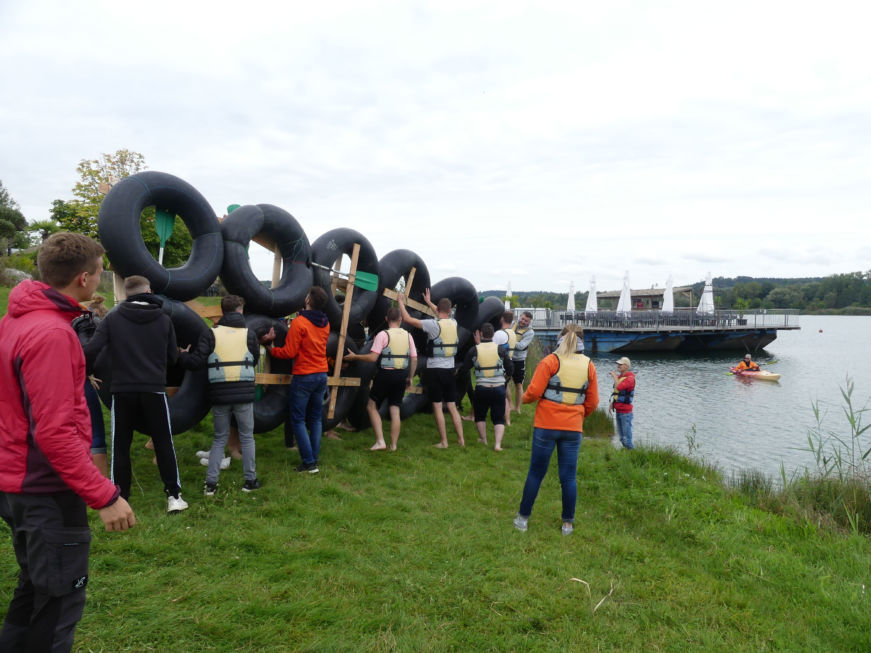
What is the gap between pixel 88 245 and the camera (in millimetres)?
2326

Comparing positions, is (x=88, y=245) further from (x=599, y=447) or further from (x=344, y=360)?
(x=599, y=447)

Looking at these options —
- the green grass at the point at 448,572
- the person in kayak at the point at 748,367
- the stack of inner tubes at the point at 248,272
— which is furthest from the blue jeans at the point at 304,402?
the person in kayak at the point at 748,367

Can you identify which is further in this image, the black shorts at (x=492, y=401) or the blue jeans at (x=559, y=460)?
the black shorts at (x=492, y=401)

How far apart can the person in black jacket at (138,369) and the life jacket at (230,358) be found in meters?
0.56

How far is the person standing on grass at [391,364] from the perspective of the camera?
702cm

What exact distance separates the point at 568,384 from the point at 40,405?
12.6 ft

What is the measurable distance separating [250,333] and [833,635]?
5.25 m

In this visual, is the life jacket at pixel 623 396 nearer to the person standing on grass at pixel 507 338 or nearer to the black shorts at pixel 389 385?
the person standing on grass at pixel 507 338

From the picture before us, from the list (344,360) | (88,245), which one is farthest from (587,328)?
(88,245)

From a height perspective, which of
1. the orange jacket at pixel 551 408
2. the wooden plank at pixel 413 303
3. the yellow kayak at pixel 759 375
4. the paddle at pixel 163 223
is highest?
the paddle at pixel 163 223

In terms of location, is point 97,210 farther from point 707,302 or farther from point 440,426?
point 707,302

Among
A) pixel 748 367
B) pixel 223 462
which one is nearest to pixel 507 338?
pixel 223 462

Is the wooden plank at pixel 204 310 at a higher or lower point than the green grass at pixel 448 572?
higher

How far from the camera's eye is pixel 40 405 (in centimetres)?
204
